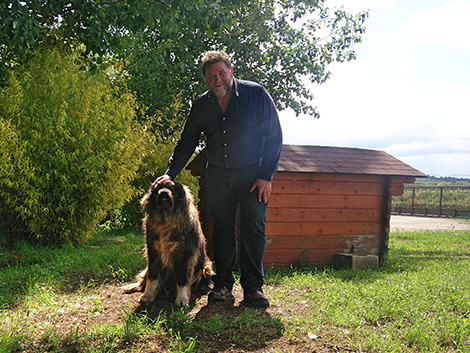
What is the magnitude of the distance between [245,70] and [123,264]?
8645mm

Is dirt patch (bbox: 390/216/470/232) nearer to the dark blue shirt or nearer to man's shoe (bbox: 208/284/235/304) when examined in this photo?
man's shoe (bbox: 208/284/235/304)

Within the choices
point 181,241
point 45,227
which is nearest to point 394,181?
point 181,241

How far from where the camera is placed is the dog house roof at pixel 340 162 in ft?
21.9

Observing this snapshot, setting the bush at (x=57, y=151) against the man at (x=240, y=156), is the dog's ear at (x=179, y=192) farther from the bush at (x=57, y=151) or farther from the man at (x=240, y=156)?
the bush at (x=57, y=151)

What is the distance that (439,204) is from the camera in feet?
82.4

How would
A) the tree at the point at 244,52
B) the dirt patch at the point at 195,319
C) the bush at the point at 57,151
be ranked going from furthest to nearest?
the tree at the point at 244,52
the bush at the point at 57,151
the dirt patch at the point at 195,319

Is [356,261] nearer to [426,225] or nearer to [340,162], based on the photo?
[340,162]

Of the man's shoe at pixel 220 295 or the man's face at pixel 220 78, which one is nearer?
the man's face at pixel 220 78

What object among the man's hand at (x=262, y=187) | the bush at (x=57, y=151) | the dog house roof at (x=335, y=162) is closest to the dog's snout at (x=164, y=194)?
the man's hand at (x=262, y=187)

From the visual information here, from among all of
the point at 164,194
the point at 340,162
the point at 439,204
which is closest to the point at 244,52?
the point at 340,162

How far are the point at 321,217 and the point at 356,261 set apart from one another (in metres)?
0.87

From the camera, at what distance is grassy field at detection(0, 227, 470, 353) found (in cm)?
322

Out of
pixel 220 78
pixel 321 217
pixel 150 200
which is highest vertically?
pixel 220 78

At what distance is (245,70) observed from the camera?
13172 mm
